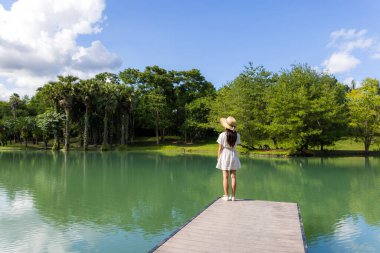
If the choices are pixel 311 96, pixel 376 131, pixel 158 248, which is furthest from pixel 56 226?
pixel 376 131

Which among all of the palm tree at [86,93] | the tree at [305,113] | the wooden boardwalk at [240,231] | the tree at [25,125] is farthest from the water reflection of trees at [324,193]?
the tree at [25,125]

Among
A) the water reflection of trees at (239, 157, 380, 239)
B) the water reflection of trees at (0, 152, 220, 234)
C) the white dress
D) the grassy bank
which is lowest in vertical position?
the water reflection of trees at (239, 157, 380, 239)

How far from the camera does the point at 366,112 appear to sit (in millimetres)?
39906

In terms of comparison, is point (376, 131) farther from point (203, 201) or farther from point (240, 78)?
point (203, 201)

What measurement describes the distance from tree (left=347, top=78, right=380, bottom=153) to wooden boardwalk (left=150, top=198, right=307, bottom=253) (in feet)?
118

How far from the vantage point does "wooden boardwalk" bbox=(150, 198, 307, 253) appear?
18.4ft

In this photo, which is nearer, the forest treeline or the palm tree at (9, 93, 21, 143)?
the forest treeline

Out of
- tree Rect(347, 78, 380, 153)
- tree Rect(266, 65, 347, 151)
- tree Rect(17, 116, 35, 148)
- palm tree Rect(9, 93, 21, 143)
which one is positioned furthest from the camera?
palm tree Rect(9, 93, 21, 143)

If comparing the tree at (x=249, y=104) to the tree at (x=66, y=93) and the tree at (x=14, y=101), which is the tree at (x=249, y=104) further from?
the tree at (x=14, y=101)

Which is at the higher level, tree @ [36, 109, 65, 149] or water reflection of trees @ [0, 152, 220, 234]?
tree @ [36, 109, 65, 149]

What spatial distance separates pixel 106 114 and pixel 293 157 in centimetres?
3034

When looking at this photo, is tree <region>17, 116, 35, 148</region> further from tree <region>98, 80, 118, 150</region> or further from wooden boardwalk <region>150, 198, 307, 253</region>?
wooden boardwalk <region>150, 198, 307, 253</region>

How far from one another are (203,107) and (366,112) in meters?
29.0

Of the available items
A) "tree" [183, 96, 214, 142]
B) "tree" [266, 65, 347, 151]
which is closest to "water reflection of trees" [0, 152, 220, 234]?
"tree" [266, 65, 347, 151]
